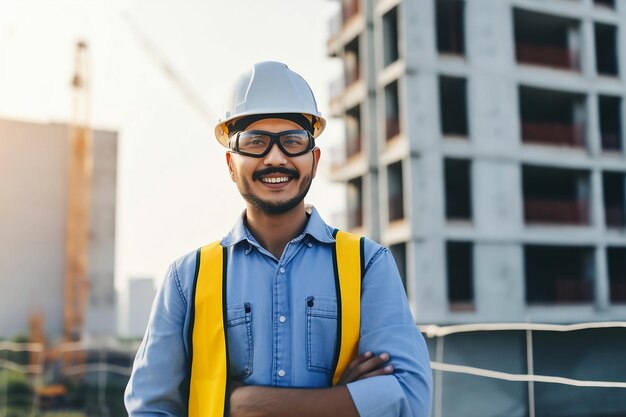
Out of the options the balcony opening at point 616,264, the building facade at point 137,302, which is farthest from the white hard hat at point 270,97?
the building facade at point 137,302

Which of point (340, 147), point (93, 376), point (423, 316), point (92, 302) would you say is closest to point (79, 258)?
point (92, 302)

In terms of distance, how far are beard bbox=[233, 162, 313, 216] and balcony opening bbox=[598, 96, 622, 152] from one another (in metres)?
28.1

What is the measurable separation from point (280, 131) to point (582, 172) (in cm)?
2627

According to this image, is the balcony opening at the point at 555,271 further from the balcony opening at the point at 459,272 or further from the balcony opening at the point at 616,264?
the balcony opening at the point at 459,272

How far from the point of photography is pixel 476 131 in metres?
24.8

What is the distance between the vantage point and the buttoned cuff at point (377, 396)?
2037 mm

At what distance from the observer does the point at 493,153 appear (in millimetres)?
24797

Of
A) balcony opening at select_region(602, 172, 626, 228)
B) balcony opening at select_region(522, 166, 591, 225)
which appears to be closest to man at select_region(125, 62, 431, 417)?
balcony opening at select_region(522, 166, 591, 225)

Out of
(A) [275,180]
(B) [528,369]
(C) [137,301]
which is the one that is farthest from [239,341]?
(C) [137,301]

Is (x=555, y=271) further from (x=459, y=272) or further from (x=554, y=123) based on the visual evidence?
(x=554, y=123)

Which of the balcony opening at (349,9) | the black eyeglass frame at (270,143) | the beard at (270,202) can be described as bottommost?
the beard at (270,202)

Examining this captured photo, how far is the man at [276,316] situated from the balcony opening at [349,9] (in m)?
28.3

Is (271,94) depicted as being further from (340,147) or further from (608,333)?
(340,147)

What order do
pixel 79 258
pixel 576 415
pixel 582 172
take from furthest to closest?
pixel 79 258 → pixel 582 172 → pixel 576 415
